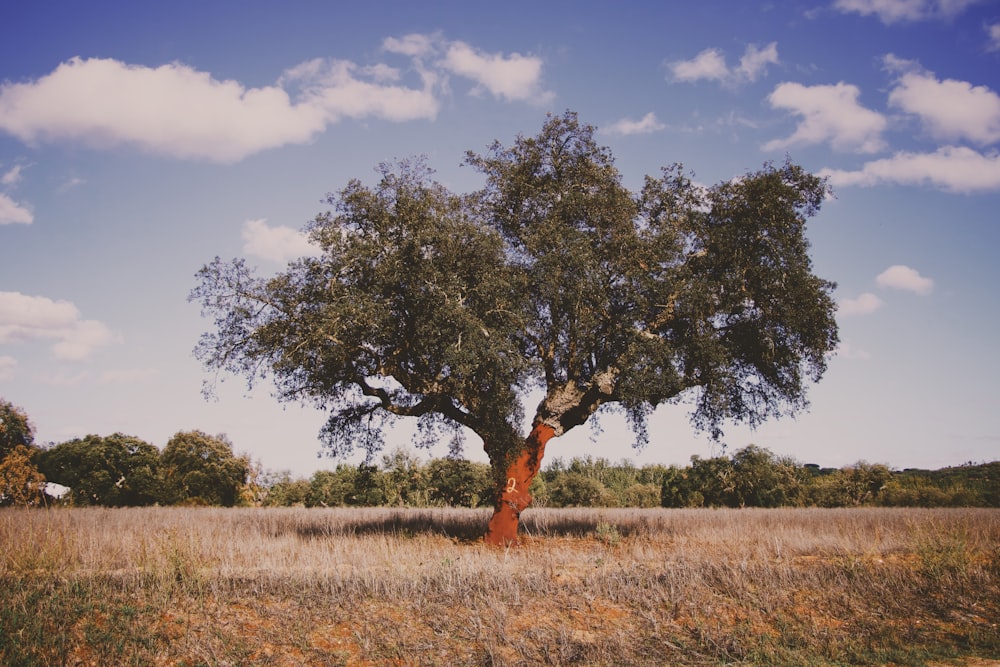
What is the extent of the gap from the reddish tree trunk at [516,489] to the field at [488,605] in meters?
2.72

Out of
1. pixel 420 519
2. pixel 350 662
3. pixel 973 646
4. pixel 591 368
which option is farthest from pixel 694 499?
pixel 350 662

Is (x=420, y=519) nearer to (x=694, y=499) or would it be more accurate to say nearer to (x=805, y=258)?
(x=805, y=258)

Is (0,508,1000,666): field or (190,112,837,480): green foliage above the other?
(190,112,837,480): green foliage

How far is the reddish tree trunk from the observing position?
696 inches

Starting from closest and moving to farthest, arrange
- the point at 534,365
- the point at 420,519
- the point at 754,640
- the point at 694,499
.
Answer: the point at 754,640
the point at 534,365
the point at 420,519
the point at 694,499

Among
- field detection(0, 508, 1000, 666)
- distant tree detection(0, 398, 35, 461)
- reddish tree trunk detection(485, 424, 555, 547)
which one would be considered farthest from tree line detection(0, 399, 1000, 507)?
field detection(0, 508, 1000, 666)

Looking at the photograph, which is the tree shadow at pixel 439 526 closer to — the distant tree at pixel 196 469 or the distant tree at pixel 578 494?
the distant tree at pixel 196 469

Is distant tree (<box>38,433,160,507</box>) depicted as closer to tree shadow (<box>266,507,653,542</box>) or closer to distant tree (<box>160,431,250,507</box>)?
distant tree (<box>160,431,250,507</box>)

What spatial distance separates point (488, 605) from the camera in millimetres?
10547

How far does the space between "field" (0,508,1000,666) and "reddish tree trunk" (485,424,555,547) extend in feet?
8.92

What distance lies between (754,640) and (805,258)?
11927 millimetres

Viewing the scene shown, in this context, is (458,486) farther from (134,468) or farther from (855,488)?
(855,488)

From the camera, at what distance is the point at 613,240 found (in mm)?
17344

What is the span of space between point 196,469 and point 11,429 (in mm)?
11142
